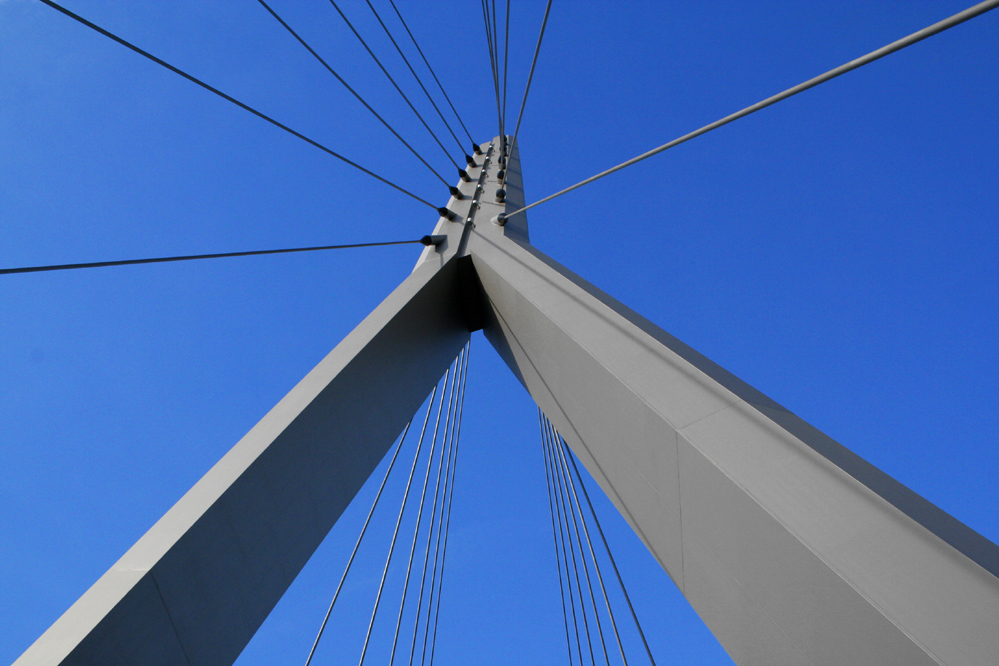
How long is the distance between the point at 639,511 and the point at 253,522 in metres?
2.11

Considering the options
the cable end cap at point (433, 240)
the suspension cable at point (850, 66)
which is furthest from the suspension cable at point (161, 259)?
the suspension cable at point (850, 66)

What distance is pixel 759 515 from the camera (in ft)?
7.70

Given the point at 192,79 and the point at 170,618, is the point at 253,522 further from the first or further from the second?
the point at 192,79

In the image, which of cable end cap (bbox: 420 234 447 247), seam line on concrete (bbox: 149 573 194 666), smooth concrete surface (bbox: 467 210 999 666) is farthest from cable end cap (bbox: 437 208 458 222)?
seam line on concrete (bbox: 149 573 194 666)

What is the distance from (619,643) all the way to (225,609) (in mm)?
2401

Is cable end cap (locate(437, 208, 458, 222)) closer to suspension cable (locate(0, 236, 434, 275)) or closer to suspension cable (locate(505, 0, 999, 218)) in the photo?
suspension cable (locate(0, 236, 434, 275))

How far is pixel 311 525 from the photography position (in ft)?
12.3

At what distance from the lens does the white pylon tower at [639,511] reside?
1.99 meters

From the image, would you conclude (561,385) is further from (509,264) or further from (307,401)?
(307,401)

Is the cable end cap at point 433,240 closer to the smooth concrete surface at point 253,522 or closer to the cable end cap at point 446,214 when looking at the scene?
the cable end cap at point 446,214

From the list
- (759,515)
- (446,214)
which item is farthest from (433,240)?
(759,515)

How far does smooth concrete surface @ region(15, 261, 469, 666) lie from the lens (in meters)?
2.56

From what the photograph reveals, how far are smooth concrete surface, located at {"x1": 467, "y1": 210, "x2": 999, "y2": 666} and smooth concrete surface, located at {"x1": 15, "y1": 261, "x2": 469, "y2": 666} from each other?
52.7 inches

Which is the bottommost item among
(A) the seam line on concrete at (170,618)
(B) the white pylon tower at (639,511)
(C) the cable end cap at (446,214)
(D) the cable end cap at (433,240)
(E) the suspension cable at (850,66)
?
(A) the seam line on concrete at (170,618)
